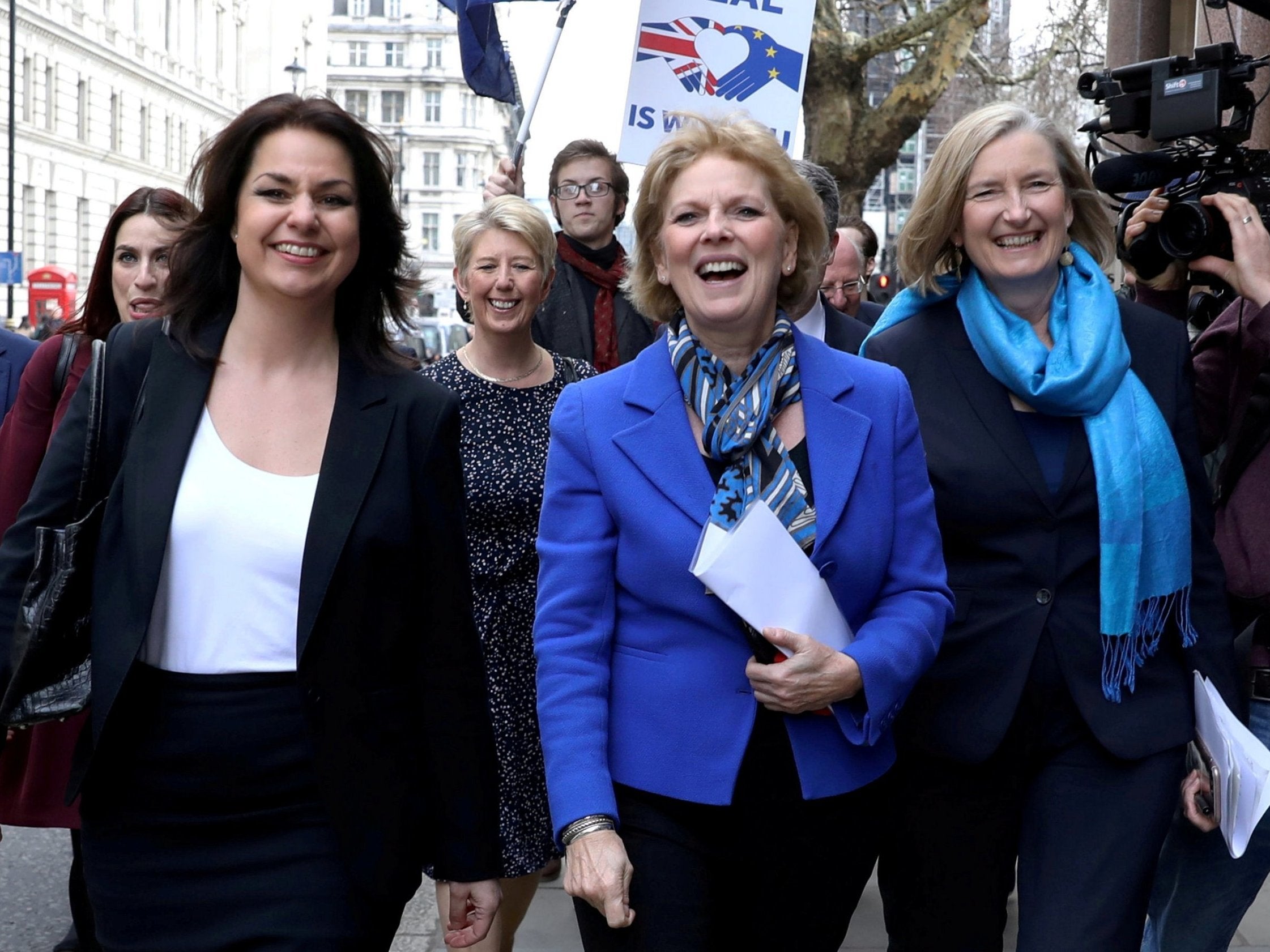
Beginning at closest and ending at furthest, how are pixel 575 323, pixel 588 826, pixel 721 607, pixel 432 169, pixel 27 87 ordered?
pixel 588 826, pixel 721 607, pixel 575 323, pixel 27 87, pixel 432 169

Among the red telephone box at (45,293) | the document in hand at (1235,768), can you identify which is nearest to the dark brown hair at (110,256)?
the document in hand at (1235,768)

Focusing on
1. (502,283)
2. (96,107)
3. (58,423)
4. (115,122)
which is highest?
(96,107)

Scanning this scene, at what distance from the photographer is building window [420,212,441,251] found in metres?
125

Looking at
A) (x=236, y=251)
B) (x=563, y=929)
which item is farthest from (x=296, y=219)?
(x=563, y=929)

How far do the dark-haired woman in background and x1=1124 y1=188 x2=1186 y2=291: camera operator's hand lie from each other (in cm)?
228

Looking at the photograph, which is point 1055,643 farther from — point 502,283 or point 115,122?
point 115,122

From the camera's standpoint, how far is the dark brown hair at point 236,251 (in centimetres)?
308

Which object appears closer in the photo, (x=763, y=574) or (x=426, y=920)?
(x=763, y=574)

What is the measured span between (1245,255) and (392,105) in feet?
443

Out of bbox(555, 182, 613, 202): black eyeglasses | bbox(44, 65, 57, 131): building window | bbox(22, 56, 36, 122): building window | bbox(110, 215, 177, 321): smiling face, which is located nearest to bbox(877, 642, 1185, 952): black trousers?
bbox(110, 215, 177, 321): smiling face

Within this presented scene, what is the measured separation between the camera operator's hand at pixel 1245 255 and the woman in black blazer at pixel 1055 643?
32 centimetres

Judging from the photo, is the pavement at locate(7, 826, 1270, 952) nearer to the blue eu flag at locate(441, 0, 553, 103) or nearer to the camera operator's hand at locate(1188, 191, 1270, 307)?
the camera operator's hand at locate(1188, 191, 1270, 307)

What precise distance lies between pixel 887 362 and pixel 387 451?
4.03ft

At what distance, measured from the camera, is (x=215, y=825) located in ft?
9.37
